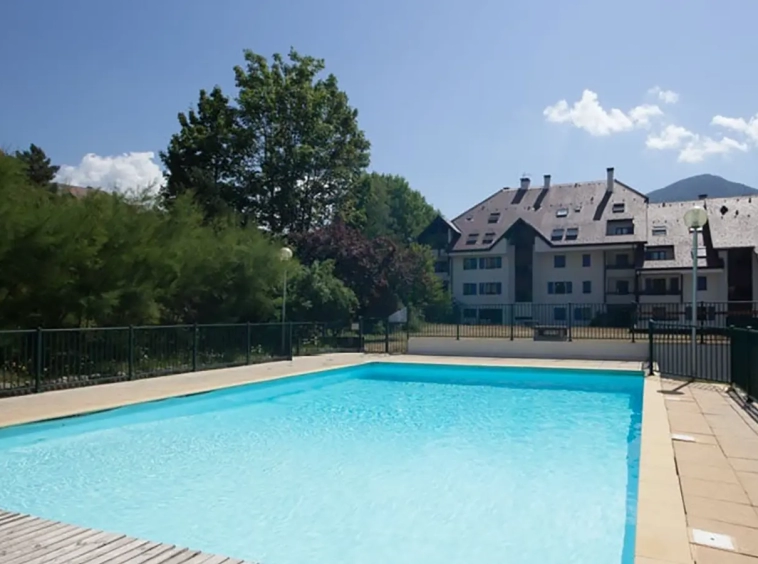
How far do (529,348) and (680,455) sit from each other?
436 inches

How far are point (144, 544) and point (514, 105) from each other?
14.7 metres

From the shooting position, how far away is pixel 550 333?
55.3 ft

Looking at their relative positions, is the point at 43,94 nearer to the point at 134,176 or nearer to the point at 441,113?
the point at 134,176

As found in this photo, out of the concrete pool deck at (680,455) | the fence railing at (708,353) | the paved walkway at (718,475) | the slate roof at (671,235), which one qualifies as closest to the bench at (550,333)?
the fence railing at (708,353)

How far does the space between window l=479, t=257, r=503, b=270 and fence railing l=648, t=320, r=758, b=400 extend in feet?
71.1

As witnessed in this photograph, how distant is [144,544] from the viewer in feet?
11.3

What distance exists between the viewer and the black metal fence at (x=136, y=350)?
31.1ft

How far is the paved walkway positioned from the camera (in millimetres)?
3447

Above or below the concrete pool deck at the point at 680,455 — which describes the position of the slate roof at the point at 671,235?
above

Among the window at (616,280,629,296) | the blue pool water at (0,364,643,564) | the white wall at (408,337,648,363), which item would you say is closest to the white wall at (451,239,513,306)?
the window at (616,280,629,296)

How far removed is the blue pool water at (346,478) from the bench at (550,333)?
590cm

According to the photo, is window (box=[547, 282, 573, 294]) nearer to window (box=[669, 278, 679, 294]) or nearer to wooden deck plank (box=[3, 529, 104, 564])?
window (box=[669, 278, 679, 294])

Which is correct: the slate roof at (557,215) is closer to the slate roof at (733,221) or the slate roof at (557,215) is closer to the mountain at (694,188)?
the slate roof at (733,221)

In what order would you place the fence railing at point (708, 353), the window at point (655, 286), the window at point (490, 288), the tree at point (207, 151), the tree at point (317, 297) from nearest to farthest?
the fence railing at point (708, 353) → the tree at point (317, 297) → the tree at point (207, 151) → the window at point (655, 286) → the window at point (490, 288)
